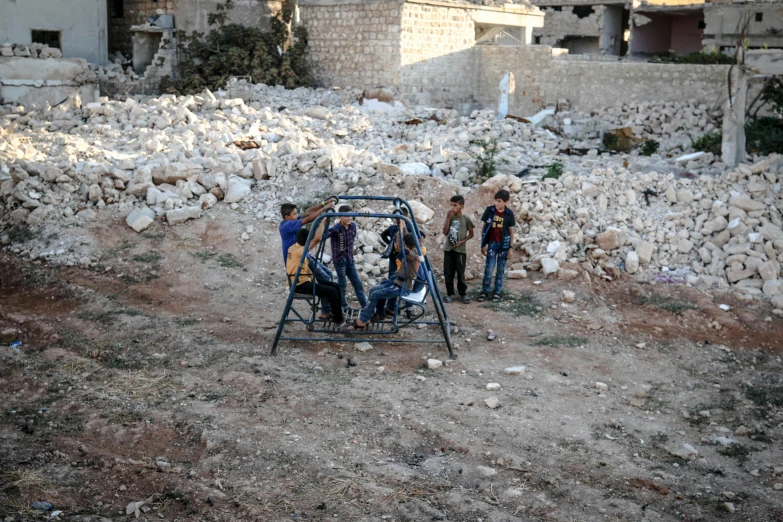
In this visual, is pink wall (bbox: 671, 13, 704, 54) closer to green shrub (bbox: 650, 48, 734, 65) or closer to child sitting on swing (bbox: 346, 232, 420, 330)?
green shrub (bbox: 650, 48, 734, 65)

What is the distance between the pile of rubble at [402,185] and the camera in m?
10.1

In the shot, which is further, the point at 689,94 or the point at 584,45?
the point at 584,45

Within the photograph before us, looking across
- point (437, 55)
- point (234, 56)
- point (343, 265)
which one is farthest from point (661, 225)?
point (234, 56)

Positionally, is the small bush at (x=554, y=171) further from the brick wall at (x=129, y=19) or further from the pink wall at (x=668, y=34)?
the pink wall at (x=668, y=34)

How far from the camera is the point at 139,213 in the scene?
35.6 feet

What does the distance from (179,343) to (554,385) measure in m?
3.64

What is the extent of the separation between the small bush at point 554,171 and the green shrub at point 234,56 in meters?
8.27

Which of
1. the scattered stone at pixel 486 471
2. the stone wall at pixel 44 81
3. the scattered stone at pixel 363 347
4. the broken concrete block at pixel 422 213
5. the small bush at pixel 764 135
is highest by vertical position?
the stone wall at pixel 44 81

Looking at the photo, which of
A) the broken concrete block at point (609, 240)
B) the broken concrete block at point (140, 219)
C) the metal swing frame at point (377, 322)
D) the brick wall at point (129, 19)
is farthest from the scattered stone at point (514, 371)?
the brick wall at point (129, 19)

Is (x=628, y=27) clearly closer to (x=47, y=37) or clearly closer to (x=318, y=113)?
→ (x=318, y=113)

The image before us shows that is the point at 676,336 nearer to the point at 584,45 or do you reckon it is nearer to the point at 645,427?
the point at 645,427

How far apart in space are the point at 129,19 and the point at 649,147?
13310 millimetres

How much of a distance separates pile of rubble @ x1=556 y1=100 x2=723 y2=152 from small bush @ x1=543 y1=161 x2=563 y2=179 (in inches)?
150

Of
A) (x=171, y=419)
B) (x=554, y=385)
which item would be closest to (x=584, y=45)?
(x=554, y=385)
